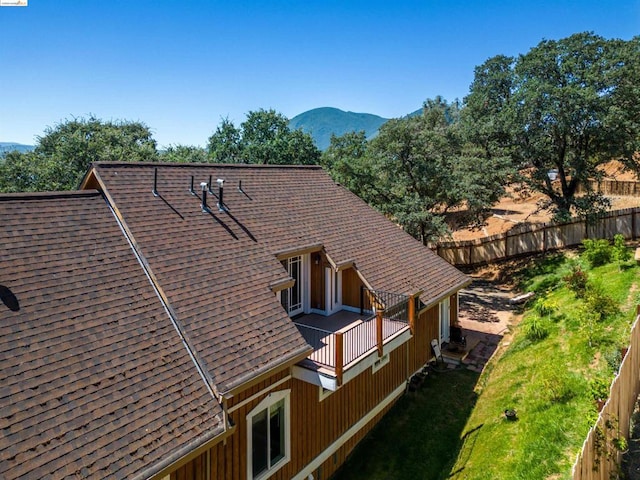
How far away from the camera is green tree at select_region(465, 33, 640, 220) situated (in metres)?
19.9

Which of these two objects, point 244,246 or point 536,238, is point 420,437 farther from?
point 536,238

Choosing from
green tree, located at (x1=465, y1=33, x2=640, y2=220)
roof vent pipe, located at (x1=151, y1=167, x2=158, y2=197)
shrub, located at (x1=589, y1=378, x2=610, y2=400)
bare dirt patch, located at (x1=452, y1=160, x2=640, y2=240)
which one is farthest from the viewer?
bare dirt patch, located at (x1=452, y1=160, x2=640, y2=240)

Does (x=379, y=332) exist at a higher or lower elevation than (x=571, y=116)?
lower

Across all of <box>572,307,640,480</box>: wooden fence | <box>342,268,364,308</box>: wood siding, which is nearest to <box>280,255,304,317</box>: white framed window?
<box>342,268,364,308</box>: wood siding

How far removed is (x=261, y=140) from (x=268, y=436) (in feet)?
104

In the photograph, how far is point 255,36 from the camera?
775 inches

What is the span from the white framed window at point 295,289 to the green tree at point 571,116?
16.8 meters

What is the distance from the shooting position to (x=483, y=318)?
18.7m

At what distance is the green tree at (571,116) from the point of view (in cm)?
1992

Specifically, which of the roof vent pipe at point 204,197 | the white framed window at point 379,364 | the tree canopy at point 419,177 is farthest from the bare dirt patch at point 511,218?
the roof vent pipe at point 204,197

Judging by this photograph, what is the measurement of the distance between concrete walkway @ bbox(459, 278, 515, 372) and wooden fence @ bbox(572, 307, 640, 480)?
6.01 metres

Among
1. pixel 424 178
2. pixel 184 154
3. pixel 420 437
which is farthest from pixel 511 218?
pixel 184 154

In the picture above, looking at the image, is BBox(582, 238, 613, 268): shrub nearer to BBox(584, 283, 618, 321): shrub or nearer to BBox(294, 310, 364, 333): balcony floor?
BBox(584, 283, 618, 321): shrub

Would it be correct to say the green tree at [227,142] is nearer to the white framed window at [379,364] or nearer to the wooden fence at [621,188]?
the white framed window at [379,364]
